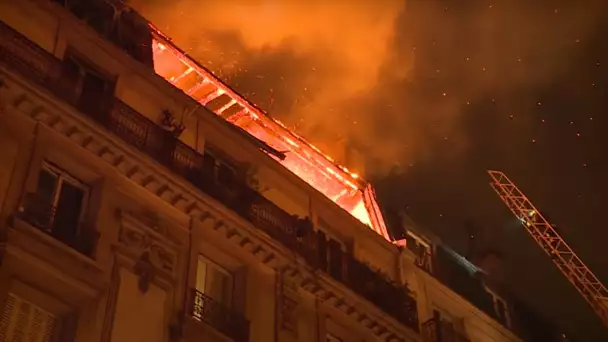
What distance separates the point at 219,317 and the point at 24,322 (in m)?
4.11

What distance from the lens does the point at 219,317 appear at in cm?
1645

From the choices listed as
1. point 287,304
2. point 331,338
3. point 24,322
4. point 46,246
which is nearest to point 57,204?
point 46,246

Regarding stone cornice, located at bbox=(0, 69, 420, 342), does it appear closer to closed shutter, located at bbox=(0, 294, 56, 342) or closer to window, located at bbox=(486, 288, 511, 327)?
closed shutter, located at bbox=(0, 294, 56, 342)

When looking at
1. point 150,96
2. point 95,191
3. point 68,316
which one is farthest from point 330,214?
point 68,316

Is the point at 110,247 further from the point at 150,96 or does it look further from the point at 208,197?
the point at 150,96

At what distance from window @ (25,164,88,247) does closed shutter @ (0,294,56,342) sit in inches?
54.1

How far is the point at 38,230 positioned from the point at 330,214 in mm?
8984

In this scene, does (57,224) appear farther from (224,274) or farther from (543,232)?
(543,232)

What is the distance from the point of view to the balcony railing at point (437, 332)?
2178 cm

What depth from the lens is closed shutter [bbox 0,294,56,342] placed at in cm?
1304

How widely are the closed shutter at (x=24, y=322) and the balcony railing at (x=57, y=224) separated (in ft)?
4.34

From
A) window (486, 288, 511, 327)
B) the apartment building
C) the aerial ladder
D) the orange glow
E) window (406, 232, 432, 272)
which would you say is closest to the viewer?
the apartment building

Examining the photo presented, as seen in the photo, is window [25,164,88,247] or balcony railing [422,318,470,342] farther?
balcony railing [422,318,470,342]

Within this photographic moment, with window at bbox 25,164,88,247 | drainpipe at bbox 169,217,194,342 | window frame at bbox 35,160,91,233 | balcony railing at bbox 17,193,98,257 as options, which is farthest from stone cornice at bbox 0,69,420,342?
balcony railing at bbox 17,193,98,257
